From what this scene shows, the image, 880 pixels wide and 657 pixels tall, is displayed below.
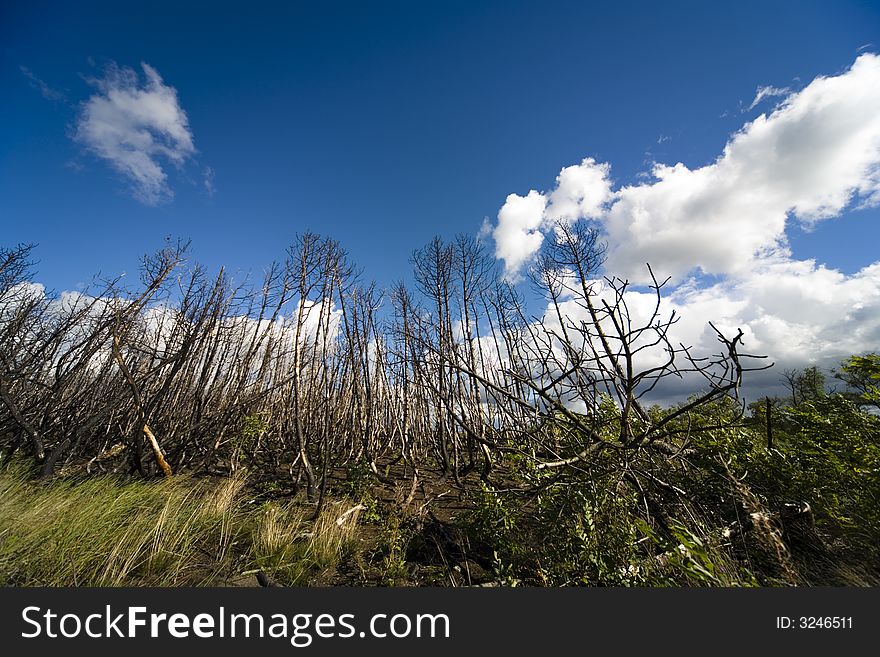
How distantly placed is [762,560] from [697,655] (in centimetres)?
165

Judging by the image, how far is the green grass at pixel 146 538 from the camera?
305 centimetres

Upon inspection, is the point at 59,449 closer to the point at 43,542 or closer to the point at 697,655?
the point at 43,542

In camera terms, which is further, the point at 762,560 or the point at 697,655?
the point at 762,560

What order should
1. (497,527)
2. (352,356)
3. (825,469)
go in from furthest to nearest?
(352,356) → (497,527) → (825,469)

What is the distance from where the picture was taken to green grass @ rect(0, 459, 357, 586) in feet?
10.00

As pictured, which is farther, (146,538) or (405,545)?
(405,545)

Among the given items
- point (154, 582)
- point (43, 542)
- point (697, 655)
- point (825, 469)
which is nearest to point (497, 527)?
point (697, 655)

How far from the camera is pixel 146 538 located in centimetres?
352

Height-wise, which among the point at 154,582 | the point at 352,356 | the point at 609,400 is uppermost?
the point at 352,356

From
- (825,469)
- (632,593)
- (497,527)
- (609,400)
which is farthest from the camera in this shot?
(497,527)

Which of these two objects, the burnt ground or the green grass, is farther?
the burnt ground

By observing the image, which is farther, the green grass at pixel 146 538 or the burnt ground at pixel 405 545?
the burnt ground at pixel 405 545

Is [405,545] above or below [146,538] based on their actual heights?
below

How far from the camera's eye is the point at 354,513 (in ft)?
17.1
